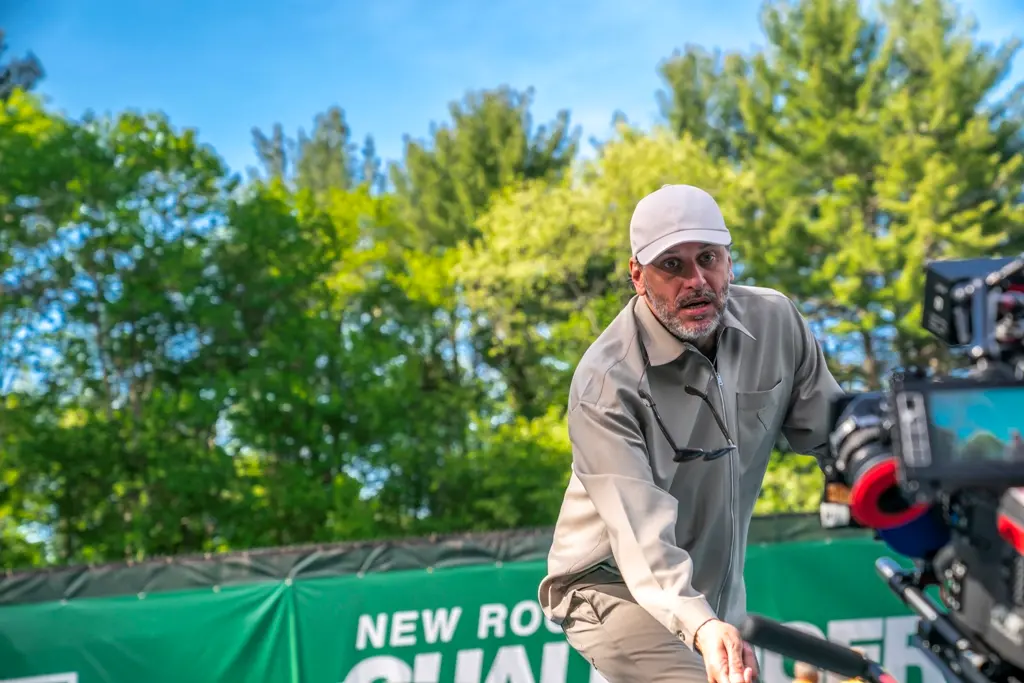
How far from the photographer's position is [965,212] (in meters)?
25.9

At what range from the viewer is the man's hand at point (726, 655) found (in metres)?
2.17

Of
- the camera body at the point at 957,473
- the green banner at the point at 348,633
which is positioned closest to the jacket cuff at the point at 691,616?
the camera body at the point at 957,473

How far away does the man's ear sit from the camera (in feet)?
9.58

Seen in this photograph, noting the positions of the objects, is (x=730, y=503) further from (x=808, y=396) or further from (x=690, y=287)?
(x=690, y=287)

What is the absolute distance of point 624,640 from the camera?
3014 millimetres

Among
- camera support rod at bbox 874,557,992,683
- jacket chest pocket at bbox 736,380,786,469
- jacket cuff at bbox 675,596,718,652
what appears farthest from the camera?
jacket chest pocket at bbox 736,380,786,469

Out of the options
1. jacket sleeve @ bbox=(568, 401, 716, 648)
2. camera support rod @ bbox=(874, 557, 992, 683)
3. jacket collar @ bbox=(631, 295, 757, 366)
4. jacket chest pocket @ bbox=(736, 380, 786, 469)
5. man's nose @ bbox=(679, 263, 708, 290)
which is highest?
man's nose @ bbox=(679, 263, 708, 290)

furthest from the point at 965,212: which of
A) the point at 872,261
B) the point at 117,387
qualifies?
the point at 117,387

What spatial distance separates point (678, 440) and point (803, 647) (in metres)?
1.04

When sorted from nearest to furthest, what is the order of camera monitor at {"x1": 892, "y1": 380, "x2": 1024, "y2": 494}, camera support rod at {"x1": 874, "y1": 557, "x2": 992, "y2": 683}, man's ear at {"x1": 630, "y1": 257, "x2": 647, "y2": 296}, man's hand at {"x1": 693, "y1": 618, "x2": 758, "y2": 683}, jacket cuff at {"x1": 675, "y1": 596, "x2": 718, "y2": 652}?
camera monitor at {"x1": 892, "y1": 380, "x2": 1024, "y2": 494}
camera support rod at {"x1": 874, "y1": 557, "x2": 992, "y2": 683}
man's hand at {"x1": 693, "y1": 618, "x2": 758, "y2": 683}
jacket cuff at {"x1": 675, "y1": 596, "x2": 718, "y2": 652}
man's ear at {"x1": 630, "y1": 257, "x2": 647, "y2": 296}

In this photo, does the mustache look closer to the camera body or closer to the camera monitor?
the camera body

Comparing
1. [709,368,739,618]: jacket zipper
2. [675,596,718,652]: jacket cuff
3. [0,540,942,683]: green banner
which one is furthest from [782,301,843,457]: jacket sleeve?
[0,540,942,683]: green banner

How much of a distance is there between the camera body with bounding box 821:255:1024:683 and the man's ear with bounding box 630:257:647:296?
35.7 inches

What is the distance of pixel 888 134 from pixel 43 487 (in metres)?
22.7
